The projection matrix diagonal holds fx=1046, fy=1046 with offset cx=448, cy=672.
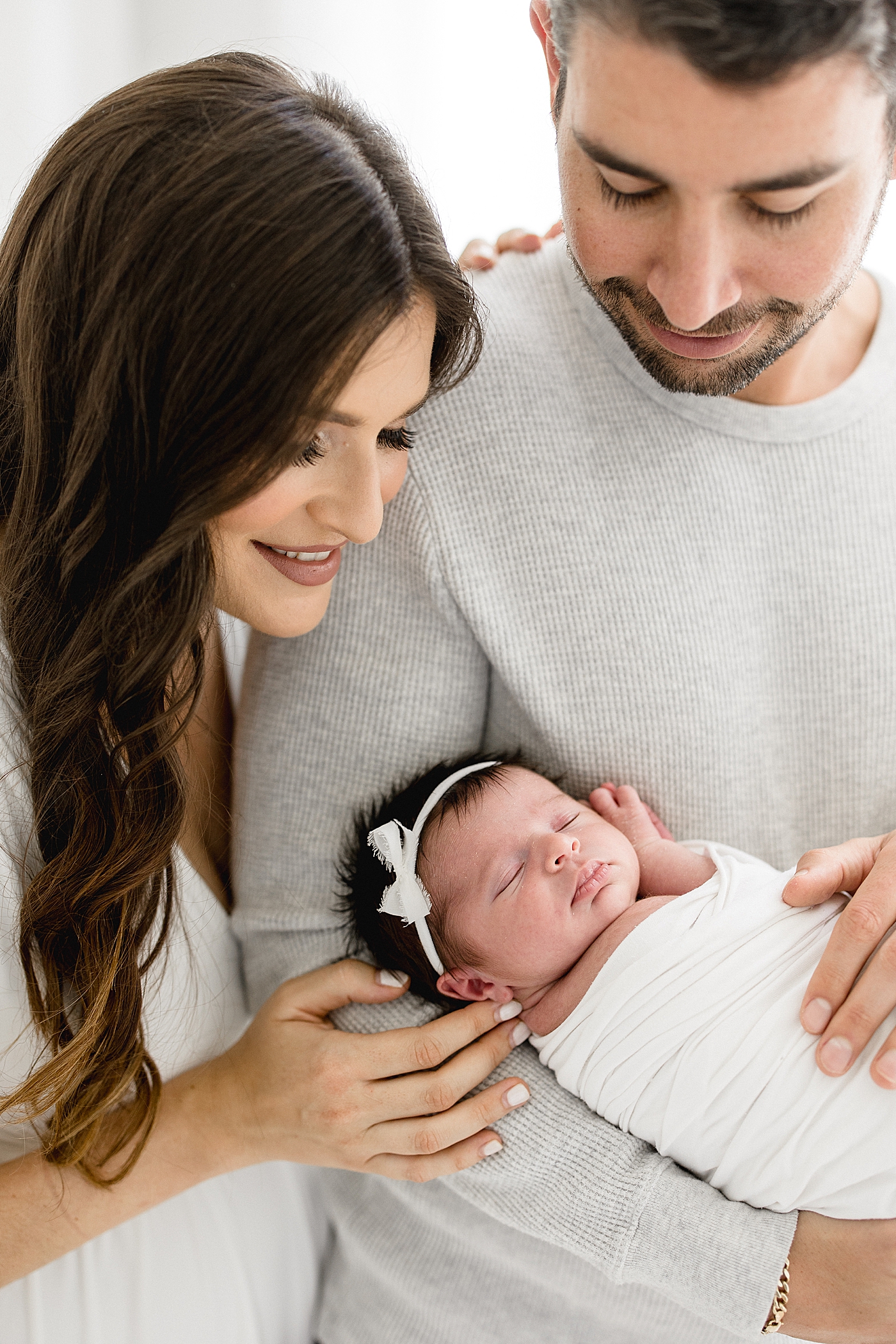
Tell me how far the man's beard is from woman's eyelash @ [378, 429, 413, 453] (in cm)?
27

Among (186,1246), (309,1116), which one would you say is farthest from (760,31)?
(186,1246)

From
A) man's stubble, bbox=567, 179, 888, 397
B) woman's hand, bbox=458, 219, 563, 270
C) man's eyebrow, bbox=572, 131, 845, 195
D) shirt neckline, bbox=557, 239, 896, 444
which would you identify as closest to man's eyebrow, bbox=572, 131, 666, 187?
man's eyebrow, bbox=572, 131, 845, 195

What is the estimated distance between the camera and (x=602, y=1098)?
1207 mm

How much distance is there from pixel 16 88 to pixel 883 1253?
79.0 inches

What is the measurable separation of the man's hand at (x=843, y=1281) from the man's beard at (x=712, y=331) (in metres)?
0.94

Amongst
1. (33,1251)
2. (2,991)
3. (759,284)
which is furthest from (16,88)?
(33,1251)

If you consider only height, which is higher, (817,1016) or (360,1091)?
(817,1016)

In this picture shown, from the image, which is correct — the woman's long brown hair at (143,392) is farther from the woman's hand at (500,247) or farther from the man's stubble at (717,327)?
the woman's hand at (500,247)

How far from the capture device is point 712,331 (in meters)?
1.13

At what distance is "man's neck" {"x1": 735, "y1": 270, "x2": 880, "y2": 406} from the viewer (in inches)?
52.8

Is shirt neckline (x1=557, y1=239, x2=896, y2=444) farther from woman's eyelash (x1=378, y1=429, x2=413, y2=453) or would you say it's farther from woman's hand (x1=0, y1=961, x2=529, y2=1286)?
woman's hand (x1=0, y1=961, x2=529, y2=1286)

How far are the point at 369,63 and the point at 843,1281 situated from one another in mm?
1915

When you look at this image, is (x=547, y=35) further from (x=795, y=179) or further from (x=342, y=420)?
(x=342, y=420)

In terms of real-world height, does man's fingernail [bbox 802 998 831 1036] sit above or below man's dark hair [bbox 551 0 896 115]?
below
